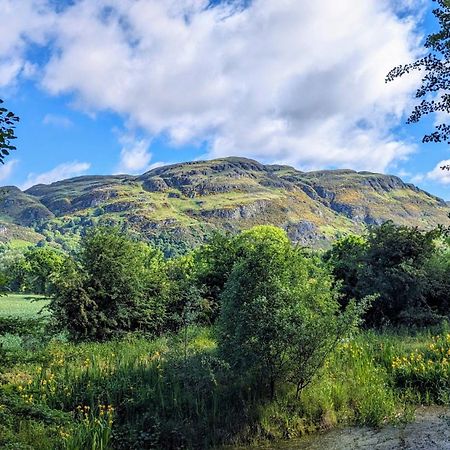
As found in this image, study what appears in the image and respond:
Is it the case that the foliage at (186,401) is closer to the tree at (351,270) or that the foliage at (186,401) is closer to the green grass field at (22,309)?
the tree at (351,270)

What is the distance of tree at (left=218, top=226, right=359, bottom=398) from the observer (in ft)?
33.0

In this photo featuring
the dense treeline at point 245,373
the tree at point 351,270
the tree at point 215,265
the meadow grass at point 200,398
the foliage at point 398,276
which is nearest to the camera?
the meadow grass at point 200,398

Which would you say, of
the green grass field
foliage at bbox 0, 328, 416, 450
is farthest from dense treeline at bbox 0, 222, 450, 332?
the green grass field

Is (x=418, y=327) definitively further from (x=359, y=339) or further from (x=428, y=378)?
Result: (x=428, y=378)

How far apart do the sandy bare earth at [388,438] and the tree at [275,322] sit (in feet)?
4.11

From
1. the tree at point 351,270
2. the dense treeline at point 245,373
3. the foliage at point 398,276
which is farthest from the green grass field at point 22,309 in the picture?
the foliage at point 398,276

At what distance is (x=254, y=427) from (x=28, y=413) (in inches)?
250

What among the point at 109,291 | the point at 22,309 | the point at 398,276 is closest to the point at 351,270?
the point at 398,276

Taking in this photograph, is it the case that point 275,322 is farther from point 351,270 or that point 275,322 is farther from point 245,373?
point 351,270

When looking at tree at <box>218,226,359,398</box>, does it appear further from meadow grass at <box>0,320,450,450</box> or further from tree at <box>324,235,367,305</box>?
tree at <box>324,235,367,305</box>

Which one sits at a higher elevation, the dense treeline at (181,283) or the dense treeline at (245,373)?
the dense treeline at (181,283)

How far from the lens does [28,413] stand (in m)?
4.97

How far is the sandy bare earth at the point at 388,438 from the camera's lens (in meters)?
9.10

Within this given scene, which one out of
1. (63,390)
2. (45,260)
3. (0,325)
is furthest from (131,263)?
(45,260)
